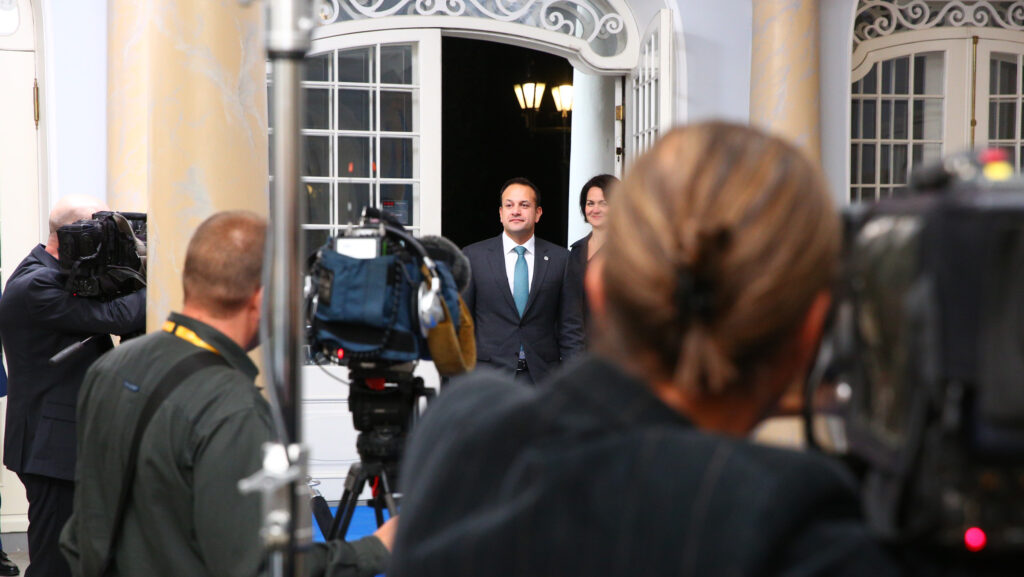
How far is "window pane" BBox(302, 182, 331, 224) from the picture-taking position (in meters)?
6.33

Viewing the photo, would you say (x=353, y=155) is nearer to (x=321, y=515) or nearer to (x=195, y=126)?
(x=321, y=515)

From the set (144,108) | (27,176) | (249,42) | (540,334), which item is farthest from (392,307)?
(27,176)

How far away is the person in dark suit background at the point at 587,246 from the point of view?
17.2 ft

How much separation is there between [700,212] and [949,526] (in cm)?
27

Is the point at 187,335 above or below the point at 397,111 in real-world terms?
below

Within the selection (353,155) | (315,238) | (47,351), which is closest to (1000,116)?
(353,155)

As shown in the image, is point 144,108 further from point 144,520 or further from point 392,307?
point 144,520

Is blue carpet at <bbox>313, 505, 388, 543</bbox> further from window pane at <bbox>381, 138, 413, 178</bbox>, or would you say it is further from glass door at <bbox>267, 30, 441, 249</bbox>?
window pane at <bbox>381, 138, 413, 178</bbox>

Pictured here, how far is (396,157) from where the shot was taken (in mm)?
6414

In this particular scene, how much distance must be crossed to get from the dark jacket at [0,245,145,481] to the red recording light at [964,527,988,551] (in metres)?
3.73

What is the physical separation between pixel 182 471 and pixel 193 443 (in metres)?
0.06

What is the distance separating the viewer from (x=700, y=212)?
2.54 ft

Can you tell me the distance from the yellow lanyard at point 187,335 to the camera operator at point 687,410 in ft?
4.44

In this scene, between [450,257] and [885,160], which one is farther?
[885,160]
